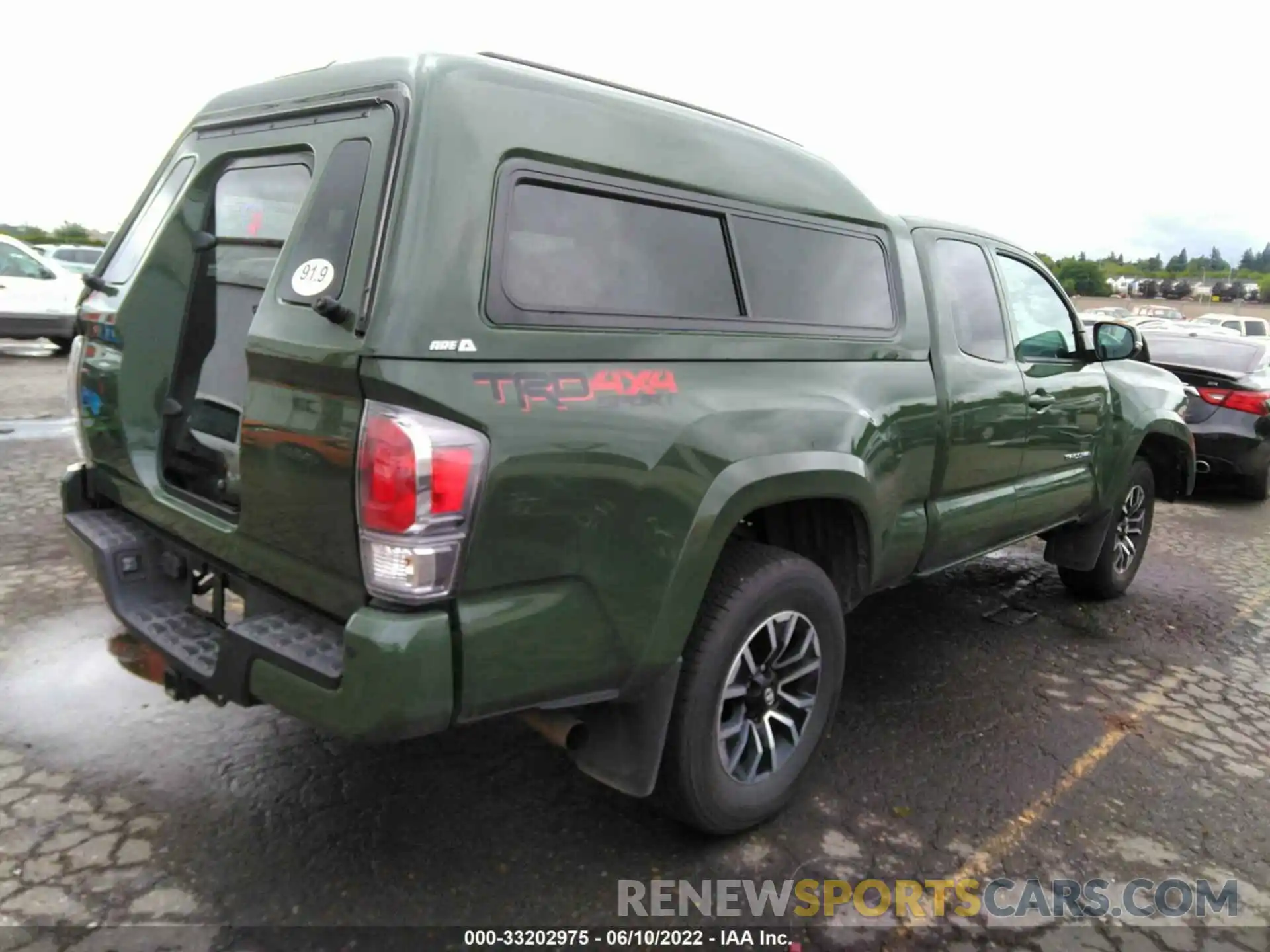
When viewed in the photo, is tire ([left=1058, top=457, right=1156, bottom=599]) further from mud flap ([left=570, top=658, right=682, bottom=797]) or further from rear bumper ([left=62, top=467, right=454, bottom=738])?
rear bumper ([left=62, top=467, right=454, bottom=738])

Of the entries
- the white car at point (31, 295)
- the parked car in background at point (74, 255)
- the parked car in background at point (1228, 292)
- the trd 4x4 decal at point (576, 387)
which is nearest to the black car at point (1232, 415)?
the trd 4x4 decal at point (576, 387)

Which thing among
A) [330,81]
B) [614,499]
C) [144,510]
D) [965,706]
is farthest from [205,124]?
[965,706]

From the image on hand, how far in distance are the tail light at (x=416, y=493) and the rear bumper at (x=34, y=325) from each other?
13.5 m

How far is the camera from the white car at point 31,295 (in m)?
13.4

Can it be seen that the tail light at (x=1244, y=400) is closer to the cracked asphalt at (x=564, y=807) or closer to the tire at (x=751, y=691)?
the cracked asphalt at (x=564, y=807)

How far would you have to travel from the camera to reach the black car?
846cm

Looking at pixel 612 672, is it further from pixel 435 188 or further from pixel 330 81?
pixel 330 81

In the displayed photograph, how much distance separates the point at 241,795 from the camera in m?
2.97

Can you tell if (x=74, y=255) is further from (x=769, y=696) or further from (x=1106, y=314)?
(x=1106, y=314)

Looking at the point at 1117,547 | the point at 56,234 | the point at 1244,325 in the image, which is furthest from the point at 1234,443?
the point at 56,234

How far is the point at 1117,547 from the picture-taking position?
543 centimetres

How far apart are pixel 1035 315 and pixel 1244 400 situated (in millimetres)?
5330

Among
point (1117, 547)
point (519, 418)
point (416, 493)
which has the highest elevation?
point (519, 418)

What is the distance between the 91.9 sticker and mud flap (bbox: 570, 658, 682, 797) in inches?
51.4
